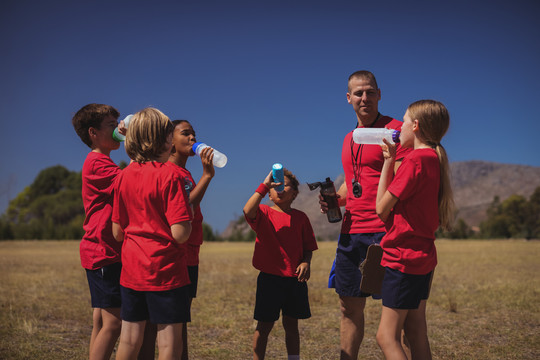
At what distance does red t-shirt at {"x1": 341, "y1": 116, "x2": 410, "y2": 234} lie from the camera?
4.24 meters

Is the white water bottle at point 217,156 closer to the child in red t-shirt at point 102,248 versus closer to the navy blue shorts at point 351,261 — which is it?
the child in red t-shirt at point 102,248

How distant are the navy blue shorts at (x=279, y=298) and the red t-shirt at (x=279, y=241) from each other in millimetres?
100

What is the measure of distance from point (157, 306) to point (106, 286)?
829 millimetres

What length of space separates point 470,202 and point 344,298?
197429 millimetres

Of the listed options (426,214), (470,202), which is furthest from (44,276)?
(470,202)

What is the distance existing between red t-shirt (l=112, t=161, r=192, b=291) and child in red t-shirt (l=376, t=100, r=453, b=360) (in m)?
1.42

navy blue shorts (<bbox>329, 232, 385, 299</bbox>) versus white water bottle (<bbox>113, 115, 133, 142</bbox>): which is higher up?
white water bottle (<bbox>113, 115, 133, 142</bbox>)

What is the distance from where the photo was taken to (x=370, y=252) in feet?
13.1

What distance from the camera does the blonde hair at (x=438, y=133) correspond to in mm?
3479

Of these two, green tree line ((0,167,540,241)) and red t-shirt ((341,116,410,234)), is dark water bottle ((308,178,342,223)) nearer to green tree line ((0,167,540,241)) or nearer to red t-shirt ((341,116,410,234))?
red t-shirt ((341,116,410,234))

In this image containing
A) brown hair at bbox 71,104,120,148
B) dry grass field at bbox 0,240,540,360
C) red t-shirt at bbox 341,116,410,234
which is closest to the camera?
brown hair at bbox 71,104,120,148

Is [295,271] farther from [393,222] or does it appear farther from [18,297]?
[18,297]

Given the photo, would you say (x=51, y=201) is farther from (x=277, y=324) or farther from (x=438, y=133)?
(x=438, y=133)

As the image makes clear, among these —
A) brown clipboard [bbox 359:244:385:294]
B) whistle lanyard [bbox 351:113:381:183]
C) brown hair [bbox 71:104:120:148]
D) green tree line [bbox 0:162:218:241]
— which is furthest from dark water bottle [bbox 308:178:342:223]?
green tree line [bbox 0:162:218:241]
